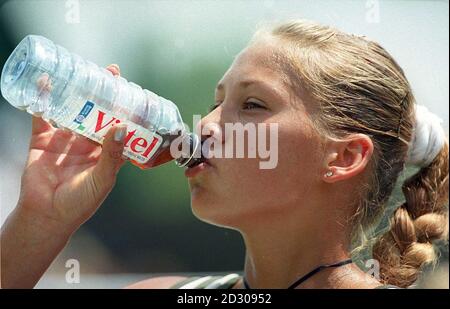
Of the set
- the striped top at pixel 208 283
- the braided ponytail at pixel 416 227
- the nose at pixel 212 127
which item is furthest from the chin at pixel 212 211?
the braided ponytail at pixel 416 227

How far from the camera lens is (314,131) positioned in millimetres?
1244

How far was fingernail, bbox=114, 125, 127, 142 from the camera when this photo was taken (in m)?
1.14

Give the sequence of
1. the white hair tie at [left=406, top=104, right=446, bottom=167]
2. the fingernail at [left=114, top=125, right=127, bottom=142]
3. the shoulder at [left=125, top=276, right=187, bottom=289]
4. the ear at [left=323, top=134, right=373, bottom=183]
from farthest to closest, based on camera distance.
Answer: the shoulder at [left=125, top=276, right=187, bottom=289] → the white hair tie at [left=406, top=104, right=446, bottom=167] → the ear at [left=323, top=134, right=373, bottom=183] → the fingernail at [left=114, top=125, right=127, bottom=142]

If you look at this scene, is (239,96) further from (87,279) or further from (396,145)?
(87,279)

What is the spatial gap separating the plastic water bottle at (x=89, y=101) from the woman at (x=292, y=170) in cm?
4

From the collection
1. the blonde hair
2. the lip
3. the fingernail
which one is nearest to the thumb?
the fingernail

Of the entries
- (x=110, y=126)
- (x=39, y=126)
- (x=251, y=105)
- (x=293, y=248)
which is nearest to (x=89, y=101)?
(x=110, y=126)

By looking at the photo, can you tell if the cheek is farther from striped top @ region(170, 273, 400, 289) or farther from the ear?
striped top @ region(170, 273, 400, 289)

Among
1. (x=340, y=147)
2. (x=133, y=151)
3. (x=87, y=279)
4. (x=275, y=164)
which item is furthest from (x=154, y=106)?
(x=87, y=279)

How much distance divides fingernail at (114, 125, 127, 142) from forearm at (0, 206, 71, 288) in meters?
0.23

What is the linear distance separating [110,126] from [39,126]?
0.72 feet

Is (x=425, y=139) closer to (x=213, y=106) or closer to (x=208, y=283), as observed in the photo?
(x=213, y=106)

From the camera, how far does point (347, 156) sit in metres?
1.27

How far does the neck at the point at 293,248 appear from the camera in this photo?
1271 millimetres
